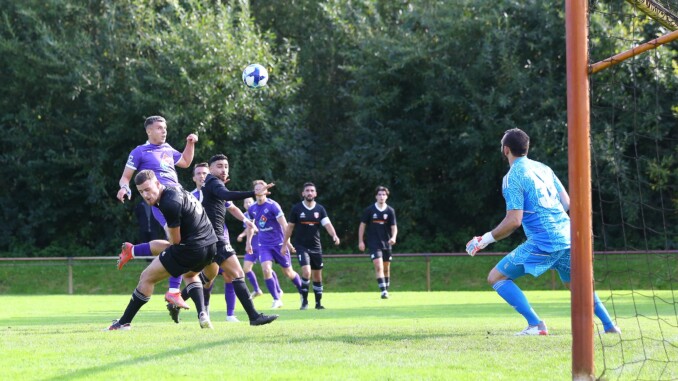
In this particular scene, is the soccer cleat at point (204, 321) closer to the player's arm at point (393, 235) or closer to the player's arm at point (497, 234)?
the player's arm at point (497, 234)

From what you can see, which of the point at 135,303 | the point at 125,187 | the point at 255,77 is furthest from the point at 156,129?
the point at 255,77

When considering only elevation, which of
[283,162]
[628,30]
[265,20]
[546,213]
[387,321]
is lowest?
[387,321]

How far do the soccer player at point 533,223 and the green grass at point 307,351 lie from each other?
0.37 m

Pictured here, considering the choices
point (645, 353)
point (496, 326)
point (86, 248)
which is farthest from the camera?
point (86, 248)

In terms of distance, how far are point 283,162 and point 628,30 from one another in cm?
1137

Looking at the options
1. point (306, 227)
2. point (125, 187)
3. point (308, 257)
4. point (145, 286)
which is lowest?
point (145, 286)

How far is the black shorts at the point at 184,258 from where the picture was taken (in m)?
9.78

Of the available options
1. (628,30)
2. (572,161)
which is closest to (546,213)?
(572,161)

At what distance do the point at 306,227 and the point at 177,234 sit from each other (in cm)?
842

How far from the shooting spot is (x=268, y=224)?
18.3 metres

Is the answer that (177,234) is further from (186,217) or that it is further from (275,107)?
(275,107)

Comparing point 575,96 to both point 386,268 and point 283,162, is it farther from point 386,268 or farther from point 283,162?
point 283,162

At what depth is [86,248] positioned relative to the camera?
1312 inches

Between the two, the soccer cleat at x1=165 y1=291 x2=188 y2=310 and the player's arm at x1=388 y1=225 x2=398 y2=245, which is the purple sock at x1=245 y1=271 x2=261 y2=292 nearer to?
the player's arm at x1=388 y1=225 x2=398 y2=245
